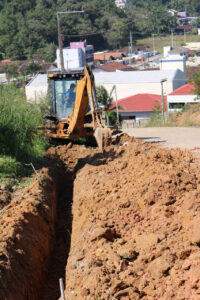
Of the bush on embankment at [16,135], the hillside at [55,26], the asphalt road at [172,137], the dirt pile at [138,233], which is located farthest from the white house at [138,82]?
the dirt pile at [138,233]

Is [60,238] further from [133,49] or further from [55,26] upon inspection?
[133,49]

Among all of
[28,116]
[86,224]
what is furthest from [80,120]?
[86,224]

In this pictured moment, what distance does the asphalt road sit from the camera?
55.6 feet

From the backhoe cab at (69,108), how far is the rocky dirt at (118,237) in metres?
2.76

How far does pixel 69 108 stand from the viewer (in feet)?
56.7

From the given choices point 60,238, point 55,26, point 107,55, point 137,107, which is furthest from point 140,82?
point 60,238

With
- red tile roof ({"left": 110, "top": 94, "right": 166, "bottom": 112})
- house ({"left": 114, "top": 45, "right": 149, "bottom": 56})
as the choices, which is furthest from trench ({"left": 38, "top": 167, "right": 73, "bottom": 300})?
house ({"left": 114, "top": 45, "right": 149, "bottom": 56})

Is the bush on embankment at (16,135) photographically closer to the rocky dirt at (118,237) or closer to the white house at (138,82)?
the rocky dirt at (118,237)

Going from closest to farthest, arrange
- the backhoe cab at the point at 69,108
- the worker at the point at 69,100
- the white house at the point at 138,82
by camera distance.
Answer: the backhoe cab at the point at 69,108 < the worker at the point at 69,100 < the white house at the point at 138,82

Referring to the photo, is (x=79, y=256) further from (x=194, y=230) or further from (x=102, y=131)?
(x=102, y=131)

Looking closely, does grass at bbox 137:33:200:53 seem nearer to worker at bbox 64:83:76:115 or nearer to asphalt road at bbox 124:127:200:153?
asphalt road at bbox 124:127:200:153

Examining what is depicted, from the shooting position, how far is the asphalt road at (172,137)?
55.6 feet

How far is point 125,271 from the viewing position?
709 cm

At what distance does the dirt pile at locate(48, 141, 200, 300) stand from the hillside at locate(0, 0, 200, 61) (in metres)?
61.8
